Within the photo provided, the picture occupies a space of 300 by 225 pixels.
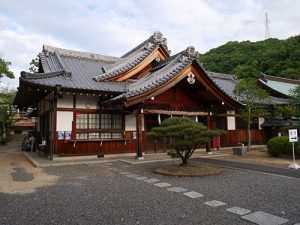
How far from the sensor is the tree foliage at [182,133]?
9541 millimetres

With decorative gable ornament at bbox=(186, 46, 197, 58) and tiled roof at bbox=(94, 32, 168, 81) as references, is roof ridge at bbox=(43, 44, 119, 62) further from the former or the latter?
decorative gable ornament at bbox=(186, 46, 197, 58)

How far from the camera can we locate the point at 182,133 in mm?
9547

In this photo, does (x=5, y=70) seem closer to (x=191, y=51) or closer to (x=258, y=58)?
(x=191, y=51)

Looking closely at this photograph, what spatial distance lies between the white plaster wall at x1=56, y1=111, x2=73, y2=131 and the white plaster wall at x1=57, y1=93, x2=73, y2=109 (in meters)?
0.38

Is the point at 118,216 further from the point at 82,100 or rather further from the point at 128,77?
the point at 128,77

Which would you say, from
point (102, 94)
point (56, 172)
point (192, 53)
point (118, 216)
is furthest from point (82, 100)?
point (118, 216)

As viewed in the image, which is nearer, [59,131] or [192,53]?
[59,131]

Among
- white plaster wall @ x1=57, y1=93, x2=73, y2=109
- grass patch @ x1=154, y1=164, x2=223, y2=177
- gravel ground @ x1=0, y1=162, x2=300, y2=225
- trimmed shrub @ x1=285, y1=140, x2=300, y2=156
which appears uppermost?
white plaster wall @ x1=57, y1=93, x2=73, y2=109

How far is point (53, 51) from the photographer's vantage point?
60.8 feet

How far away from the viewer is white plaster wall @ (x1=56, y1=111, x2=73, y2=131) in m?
13.7

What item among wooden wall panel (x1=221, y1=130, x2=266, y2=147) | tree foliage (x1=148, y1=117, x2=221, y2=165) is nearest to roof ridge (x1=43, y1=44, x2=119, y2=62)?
wooden wall panel (x1=221, y1=130, x2=266, y2=147)

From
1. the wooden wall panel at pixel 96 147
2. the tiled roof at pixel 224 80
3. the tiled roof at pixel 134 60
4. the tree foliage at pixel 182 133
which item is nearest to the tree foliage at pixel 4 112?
the tiled roof at pixel 134 60

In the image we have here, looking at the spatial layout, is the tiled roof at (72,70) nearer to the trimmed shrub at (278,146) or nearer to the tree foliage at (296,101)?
the trimmed shrub at (278,146)

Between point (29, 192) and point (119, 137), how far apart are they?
8.49 metres
